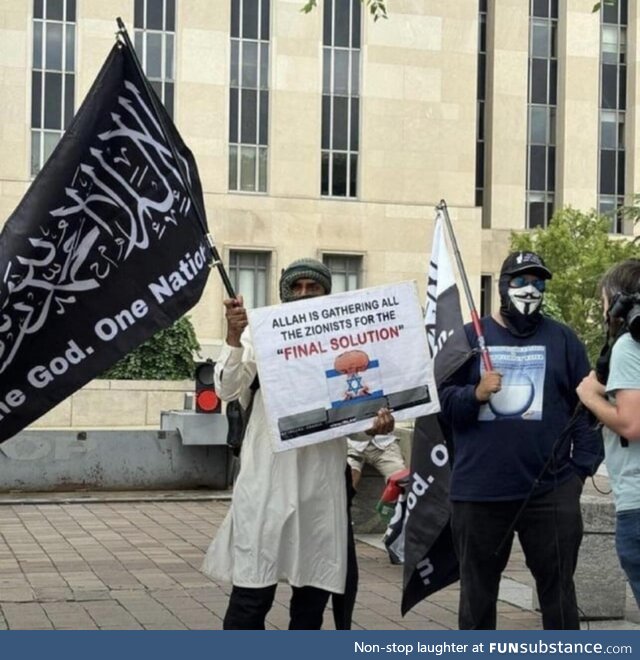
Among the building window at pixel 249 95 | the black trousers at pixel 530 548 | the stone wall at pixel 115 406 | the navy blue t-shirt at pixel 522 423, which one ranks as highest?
the building window at pixel 249 95

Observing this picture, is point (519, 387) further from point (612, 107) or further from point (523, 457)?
point (612, 107)

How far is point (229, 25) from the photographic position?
142 feet

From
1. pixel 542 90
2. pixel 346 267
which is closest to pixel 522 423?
pixel 346 267

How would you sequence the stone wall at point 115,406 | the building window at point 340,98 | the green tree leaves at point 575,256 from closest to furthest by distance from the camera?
the stone wall at point 115,406, the green tree leaves at point 575,256, the building window at point 340,98

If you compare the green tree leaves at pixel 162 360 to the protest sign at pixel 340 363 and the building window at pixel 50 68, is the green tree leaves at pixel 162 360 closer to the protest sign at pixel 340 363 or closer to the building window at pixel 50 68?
the building window at pixel 50 68

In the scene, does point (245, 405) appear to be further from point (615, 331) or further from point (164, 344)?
point (164, 344)

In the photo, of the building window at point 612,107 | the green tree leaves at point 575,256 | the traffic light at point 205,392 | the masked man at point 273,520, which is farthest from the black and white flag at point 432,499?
the building window at point 612,107

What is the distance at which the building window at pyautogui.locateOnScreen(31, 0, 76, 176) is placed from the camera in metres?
42.1

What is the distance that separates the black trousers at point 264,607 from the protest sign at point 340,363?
2.04 ft

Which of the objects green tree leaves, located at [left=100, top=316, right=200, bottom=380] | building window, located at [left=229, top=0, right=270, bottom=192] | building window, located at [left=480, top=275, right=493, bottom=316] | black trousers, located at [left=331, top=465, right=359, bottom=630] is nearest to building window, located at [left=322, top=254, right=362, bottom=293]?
building window, located at [left=229, top=0, right=270, bottom=192]

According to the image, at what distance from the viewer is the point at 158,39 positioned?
42.9 meters

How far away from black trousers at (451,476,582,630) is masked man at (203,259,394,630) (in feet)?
1.74

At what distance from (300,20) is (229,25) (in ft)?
8.02

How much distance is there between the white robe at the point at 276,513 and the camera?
526 centimetres
